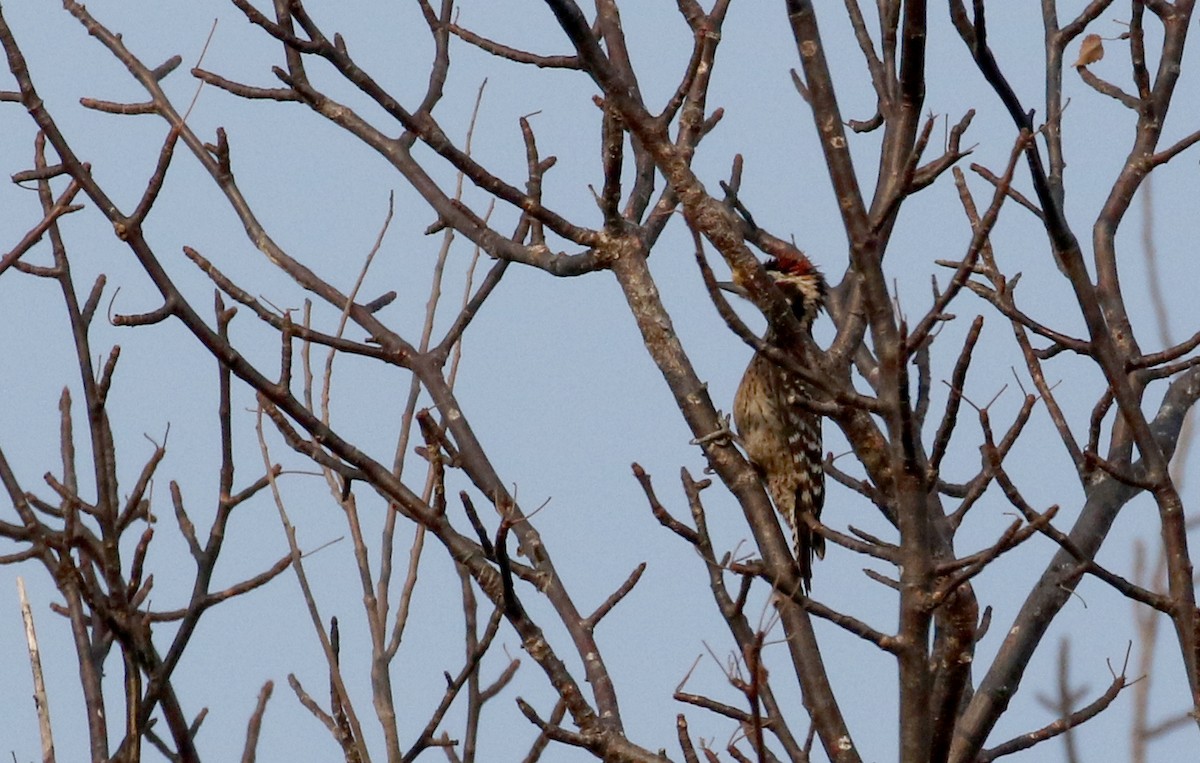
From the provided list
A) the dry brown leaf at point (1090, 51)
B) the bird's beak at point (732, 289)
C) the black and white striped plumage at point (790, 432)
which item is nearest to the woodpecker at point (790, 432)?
the black and white striped plumage at point (790, 432)

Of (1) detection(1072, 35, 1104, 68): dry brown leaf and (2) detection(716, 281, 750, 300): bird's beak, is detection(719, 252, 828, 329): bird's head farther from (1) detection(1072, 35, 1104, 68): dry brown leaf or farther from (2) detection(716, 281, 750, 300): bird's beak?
(1) detection(1072, 35, 1104, 68): dry brown leaf

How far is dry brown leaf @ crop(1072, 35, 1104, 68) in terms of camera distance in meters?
4.30

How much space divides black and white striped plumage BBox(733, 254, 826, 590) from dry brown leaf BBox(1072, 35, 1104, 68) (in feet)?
6.97

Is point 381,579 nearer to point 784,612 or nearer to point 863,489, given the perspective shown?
point 784,612

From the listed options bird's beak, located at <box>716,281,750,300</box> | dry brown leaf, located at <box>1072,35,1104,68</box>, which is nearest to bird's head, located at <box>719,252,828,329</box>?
bird's beak, located at <box>716,281,750,300</box>

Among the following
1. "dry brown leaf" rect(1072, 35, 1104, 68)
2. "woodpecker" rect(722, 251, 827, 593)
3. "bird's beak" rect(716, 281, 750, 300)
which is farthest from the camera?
"woodpecker" rect(722, 251, 827, 593)

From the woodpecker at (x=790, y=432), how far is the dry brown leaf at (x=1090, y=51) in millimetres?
2080

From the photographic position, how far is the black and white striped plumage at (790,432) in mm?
6395

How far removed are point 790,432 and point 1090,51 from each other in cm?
251

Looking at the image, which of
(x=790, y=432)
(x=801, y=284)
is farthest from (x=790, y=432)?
(x=801, y=284)

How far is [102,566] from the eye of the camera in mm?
2961

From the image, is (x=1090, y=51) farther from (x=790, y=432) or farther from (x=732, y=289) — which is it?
(x=790, y=432)

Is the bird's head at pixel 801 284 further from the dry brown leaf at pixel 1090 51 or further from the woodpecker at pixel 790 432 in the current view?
the dry brown leaf at pixel 1090 51

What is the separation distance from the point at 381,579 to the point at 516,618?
1.29 feet
